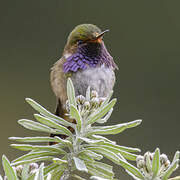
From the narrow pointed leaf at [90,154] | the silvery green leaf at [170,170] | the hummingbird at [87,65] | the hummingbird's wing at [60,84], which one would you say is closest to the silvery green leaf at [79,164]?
the narrow pointed leaf at [90,154]

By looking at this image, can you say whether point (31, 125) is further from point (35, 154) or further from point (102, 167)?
point (102, 167)

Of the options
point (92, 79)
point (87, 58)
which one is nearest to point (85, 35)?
point (87, 58)

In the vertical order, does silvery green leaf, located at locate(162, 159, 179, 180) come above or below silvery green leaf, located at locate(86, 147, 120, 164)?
below

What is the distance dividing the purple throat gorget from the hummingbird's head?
0.02 metres

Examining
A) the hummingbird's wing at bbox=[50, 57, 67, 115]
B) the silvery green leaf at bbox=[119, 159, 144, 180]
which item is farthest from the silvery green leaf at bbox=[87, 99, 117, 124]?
the hummingbird's wing at bbox=[50, 57, 67, 115]

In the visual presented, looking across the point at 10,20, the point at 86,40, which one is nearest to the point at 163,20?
the point at 10,20

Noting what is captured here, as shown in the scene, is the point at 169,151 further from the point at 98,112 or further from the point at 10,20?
the point at 98,112

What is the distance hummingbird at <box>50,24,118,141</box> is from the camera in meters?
1.88

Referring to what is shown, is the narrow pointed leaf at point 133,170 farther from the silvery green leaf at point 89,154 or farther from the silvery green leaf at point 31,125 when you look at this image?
the silvery green leaf at point 31,125

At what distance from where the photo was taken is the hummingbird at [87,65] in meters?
1.88

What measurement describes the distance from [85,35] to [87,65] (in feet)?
0.48

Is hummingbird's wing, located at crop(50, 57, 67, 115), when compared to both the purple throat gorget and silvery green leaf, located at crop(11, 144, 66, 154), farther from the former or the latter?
silvery green leaf, located at crop(11, 144, 66, 154)

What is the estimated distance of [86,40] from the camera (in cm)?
194

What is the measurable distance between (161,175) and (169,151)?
2722mm
